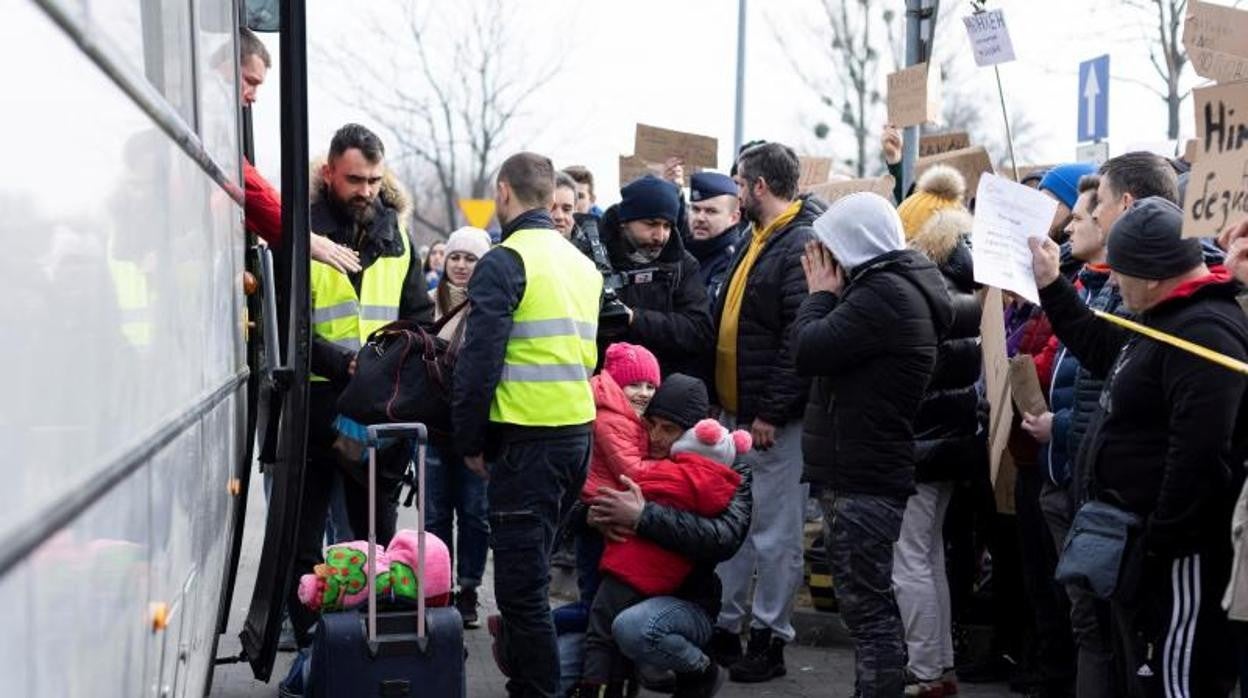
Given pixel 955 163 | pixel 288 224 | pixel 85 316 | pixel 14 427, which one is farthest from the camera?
pixel 955 163

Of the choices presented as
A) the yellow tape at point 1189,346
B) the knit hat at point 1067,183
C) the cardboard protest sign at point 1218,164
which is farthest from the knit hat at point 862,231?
the cardboard protest sign at point 1218,164

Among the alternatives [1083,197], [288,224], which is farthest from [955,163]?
[288,224]

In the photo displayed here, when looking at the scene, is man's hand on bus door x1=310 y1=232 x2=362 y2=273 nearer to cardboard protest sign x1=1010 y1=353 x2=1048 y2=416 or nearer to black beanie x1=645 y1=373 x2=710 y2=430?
black beanie x1=645 y1=373 x2=710 y2=430

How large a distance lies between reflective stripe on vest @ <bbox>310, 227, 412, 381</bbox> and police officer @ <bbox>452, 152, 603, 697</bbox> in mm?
1030

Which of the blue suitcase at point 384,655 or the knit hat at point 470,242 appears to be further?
the knit hat at point 470,242

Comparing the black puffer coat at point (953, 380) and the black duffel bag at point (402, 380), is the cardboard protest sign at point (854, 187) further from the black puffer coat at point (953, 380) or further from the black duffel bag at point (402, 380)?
the black duffel bag at point (402, 380)

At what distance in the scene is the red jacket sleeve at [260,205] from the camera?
5.99 metres

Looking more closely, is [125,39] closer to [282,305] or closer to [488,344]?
[282,305]

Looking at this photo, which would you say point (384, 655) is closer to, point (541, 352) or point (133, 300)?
point (541, 352)

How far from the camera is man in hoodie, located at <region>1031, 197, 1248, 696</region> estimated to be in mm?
5395

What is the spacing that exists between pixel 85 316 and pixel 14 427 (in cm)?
46

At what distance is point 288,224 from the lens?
534cm

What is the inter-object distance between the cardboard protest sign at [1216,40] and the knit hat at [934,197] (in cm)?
255

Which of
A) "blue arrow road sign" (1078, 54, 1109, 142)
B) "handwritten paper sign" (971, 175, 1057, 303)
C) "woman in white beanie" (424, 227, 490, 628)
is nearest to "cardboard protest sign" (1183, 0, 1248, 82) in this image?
"handwritten paper sign" (971, 175, 1057, 303)
